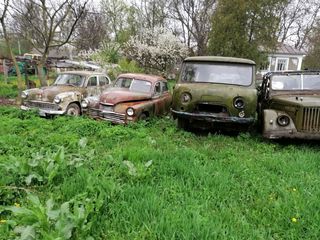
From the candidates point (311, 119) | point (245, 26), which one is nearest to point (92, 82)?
point (311, 119)

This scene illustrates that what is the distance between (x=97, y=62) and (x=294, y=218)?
23142mm

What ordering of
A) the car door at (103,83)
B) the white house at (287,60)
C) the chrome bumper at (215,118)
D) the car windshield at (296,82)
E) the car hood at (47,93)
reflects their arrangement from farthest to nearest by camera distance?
the white house at (287,60), the car door at (103,83), the car hood at (47,93), the car windshield at (296,82), the chrome bumper at (215,118)

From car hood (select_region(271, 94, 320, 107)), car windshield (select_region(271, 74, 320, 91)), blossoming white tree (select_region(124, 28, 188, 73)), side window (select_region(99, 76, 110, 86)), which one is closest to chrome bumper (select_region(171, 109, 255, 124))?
car hood (select_region(271, 94, 320, 107))

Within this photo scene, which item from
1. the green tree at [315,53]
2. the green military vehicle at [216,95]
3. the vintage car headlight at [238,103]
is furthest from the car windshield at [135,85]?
the green tree at [315,53]

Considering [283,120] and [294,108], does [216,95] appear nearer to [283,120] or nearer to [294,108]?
[283,120]

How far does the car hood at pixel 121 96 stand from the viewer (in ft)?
27.6

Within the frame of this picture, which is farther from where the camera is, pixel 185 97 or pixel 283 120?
pixel 185 97

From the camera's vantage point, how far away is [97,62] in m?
24.9

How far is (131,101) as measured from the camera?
336 inches

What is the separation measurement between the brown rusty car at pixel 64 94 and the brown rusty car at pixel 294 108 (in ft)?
18.6

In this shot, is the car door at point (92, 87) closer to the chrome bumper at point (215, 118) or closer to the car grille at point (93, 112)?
the car grille at point (93, 112)

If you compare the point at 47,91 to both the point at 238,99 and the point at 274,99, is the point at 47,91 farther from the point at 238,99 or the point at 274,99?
the point at 274,99

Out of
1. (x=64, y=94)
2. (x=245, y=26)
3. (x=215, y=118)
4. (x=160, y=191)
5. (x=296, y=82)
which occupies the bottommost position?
(x=160, y=191)

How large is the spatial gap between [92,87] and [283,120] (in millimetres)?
6386
